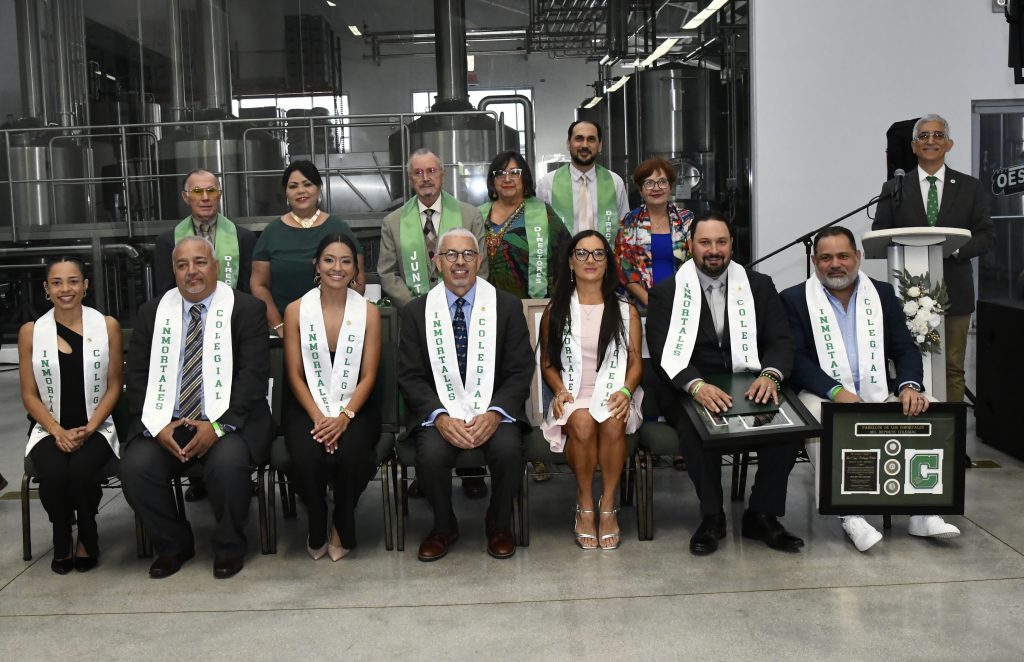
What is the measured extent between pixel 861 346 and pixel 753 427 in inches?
27.2

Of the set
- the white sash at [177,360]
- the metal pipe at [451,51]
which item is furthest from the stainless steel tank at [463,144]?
the white sash at [177,360]

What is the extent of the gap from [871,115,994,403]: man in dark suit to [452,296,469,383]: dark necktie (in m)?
2.48

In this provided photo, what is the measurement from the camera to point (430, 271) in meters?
4.73

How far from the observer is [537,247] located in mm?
4664

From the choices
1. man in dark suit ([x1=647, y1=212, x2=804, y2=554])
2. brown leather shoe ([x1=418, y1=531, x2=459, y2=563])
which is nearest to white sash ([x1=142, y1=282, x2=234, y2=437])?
brown leather shoe ([x1=418, y1=531, x2=459, y2=563])

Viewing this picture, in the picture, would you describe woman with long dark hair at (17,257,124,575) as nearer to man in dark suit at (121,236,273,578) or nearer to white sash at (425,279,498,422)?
man in dark suit at (121,236,273,578)

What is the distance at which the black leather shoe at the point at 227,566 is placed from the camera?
368 cm

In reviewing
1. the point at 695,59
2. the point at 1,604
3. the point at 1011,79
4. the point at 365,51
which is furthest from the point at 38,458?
the point at 1011,79

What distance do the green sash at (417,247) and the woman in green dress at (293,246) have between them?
0.25 meters

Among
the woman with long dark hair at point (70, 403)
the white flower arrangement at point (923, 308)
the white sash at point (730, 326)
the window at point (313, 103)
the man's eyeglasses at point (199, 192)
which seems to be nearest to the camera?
the woman with long dark hair at point (70, 403)

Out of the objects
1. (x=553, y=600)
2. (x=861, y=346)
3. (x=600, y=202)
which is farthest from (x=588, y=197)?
(x=553, y=600)

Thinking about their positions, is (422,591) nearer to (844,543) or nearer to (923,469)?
(844,543)

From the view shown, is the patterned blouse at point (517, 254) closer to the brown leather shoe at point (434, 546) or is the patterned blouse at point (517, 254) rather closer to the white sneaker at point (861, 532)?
the brown leather shoe at point (434, 546)

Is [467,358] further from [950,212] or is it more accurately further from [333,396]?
[950,212]
